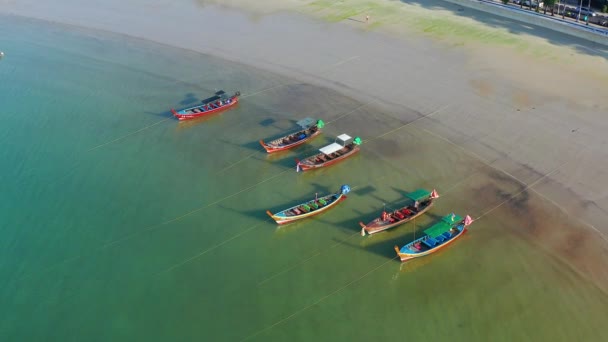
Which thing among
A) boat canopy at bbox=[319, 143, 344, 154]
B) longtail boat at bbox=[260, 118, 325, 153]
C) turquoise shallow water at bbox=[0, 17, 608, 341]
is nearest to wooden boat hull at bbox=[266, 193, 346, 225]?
turquoise shallow water at bbox=[0, 17, 608, 341]

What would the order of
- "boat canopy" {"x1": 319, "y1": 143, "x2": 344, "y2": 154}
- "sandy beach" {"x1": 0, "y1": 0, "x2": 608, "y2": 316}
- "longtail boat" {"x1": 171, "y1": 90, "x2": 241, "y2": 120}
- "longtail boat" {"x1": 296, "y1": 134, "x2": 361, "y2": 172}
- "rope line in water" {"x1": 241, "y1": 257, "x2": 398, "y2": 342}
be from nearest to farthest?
"rope line in water" {"x1": 241, "y1": 257, "x2": 398, "y2": 342} < "sandy beach" {"x1": 0, "y1": 0, "x2": 608, "y2": 316} < "longtail boat" {"x1": 296, "y1": 134, "x2": 361, "y2": 172} < "boat canopy" {"x1": 319, "y1": 143, "x2": 344, "y2": 154} < "longtail boat" {"x1": 171, "y1": 90, "x2": 241, "y2": 120}

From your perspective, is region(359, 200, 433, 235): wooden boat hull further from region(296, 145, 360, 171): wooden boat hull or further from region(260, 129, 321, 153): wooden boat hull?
region(260, 129, 321, 153): wooden boat hull

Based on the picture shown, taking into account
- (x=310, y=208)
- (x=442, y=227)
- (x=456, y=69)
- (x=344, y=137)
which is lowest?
(x=442, y=227)

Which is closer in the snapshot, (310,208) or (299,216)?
(299,216)

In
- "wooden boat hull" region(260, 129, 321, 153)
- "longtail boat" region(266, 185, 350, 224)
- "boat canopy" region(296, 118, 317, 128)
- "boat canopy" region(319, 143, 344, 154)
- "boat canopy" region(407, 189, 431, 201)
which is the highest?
"boat canopy" region(296, 118, 317, 128)

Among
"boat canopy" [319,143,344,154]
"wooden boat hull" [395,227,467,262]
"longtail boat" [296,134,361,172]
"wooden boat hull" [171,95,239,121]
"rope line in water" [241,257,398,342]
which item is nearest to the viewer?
"rope line in water" [241,257,398,342]

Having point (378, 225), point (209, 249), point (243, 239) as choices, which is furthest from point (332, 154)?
point (209, 249)

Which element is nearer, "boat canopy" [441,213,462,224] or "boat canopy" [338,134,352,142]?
"boat canopy" [441,213,462,224]

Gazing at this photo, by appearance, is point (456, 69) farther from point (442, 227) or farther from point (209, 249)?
point (209, 249)
